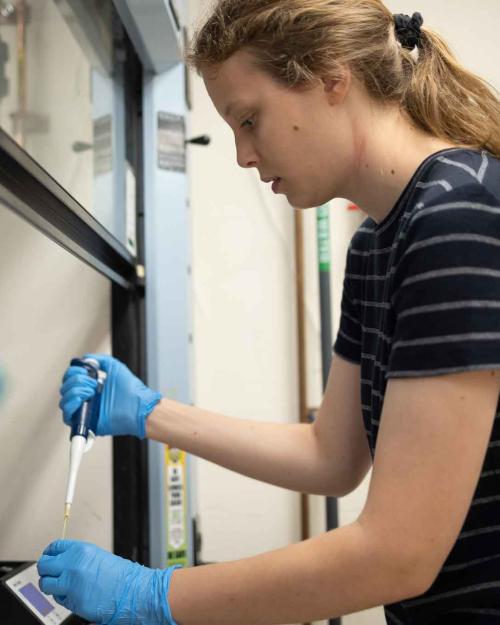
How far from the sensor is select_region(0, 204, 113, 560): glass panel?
1041mm

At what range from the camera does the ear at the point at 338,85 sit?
653 millimetres

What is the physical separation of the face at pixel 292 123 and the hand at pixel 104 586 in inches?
20.1

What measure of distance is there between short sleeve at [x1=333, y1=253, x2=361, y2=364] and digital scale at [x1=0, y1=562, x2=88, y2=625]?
0.57 m

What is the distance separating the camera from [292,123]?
68 centimetres

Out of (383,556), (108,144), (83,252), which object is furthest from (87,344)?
(383,556)

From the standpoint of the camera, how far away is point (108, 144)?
117cm

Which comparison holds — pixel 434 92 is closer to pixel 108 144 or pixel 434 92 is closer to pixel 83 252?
pixel 83 252

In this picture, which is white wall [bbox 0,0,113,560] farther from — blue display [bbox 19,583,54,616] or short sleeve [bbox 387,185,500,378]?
short sleeve [bbox 387,185,500,378]

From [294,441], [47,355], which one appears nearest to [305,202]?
[294,441]

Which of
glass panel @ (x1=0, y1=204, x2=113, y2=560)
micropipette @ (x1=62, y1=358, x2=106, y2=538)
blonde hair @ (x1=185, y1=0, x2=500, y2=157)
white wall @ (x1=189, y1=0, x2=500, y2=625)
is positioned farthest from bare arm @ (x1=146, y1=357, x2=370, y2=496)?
white wall @ (x1=189, y1=0, x2=500, y2=625)

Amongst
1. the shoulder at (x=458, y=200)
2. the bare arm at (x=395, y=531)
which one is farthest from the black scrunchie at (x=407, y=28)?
the bare arm at (x=395, y=531)

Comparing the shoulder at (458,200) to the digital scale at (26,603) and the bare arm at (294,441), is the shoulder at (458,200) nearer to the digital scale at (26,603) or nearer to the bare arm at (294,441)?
the bare arm at (294,441)

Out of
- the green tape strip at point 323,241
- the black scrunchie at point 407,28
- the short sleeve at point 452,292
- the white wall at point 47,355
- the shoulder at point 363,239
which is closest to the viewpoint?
the short sleeve at point 452,292

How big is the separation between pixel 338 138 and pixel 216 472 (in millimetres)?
1203
